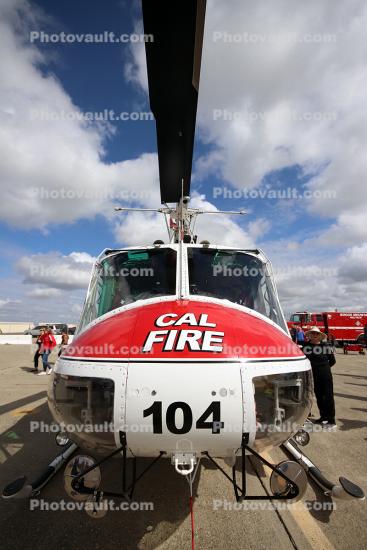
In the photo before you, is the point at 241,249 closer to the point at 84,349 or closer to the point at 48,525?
the point at 84,349

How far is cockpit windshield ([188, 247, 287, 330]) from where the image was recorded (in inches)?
143

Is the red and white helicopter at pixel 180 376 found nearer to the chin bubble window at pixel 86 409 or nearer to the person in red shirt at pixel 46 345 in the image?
the chin bubble window at pixel 86 409

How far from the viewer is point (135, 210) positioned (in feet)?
22.2

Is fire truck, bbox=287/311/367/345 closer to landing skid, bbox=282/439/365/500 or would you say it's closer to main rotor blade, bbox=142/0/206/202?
landing skid, bbox=282/439/365/500

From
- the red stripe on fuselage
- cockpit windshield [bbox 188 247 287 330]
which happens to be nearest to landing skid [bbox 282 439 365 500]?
the red stripe on fuselage

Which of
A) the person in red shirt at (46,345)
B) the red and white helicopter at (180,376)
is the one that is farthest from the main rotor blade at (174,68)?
the person in red shirt at (46,345)

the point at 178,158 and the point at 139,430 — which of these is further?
the point at 178,158

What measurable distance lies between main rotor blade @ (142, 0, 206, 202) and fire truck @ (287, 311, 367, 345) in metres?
26.8

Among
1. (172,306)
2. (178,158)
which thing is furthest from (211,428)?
(178,158)

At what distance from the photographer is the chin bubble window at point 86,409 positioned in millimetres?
2367

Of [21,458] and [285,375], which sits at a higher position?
[285,375]

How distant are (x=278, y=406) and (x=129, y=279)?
226 cm

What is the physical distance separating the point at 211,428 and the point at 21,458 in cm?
364

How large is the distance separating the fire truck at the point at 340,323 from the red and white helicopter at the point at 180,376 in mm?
27044
